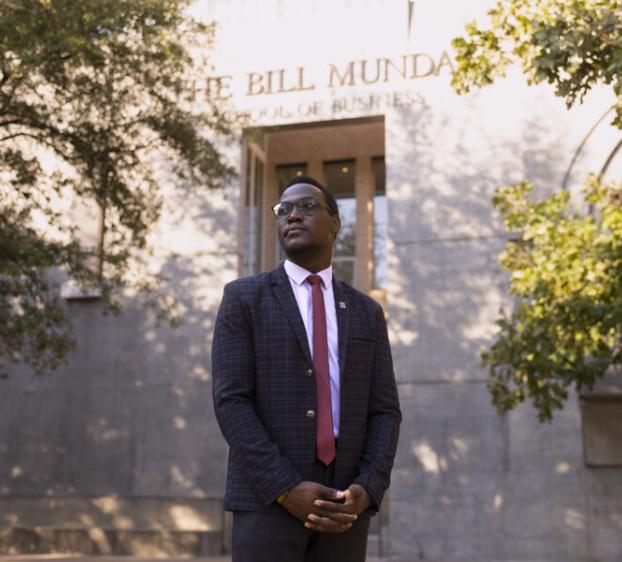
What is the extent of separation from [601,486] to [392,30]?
825 cm

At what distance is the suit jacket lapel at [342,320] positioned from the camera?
334 cm

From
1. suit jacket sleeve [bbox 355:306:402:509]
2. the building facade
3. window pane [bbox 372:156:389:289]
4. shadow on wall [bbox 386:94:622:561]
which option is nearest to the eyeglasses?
suit jacket sleeve [bbox 355:306:402:509]

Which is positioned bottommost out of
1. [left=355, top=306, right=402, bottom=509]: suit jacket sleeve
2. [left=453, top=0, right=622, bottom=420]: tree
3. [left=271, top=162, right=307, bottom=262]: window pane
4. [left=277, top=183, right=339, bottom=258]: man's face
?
[left=355, top=306, right=402, bottom=509]: suit jacket sleeve

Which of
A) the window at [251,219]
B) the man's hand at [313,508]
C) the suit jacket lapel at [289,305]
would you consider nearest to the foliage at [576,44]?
the suit jacket lapel at [289,305]

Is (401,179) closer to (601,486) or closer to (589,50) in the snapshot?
(601,486)

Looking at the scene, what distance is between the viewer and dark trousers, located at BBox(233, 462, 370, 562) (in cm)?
301

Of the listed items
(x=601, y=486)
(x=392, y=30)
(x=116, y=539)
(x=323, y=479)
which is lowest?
(x=116, y=539)

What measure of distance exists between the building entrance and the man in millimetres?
13490

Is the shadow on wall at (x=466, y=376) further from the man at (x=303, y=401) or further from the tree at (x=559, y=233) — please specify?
the man at (x=303, y=401)

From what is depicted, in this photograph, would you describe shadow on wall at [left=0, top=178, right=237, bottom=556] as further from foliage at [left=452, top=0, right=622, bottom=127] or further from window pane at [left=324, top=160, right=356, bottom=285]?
foliage at [left=452, top=0, right=622, bottom=127]

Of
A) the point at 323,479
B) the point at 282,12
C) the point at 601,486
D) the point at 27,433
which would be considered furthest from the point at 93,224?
the point at 323,479

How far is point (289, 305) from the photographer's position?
3.36m

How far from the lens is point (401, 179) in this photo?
1595 cm

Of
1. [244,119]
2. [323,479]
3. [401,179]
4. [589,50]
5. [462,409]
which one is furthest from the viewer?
[401,179]
